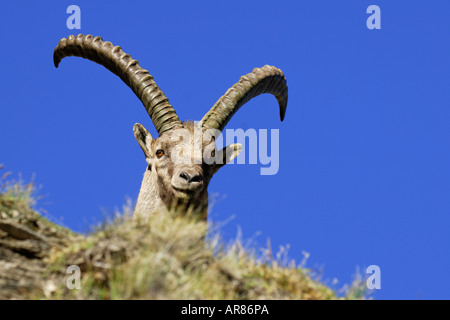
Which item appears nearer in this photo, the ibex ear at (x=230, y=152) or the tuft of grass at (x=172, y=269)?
the tuft of grass at (x=172, y=269)

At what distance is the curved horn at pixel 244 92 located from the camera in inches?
554

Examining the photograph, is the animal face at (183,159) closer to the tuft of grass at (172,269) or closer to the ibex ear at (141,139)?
the ibex ear at (141,139)

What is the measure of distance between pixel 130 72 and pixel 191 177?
3.88 metres

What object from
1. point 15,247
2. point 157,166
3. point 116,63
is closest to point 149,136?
point 157,166

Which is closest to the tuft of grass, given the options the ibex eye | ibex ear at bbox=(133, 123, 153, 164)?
the ibex eye

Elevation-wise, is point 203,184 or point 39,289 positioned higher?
point 203,184

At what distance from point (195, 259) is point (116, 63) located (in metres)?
7.23

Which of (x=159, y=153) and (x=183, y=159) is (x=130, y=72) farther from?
(x=183, y=159)

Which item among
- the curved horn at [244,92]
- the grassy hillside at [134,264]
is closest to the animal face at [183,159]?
the curved horn at [244,92]

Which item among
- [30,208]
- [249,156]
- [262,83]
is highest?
[262,83]

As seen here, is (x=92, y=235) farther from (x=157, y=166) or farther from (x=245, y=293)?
(x=157, y=166)

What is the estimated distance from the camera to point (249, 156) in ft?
48.3

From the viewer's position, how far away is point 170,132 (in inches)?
527
